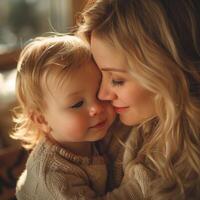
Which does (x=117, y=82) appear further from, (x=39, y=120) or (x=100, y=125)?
(x=39, y=120)

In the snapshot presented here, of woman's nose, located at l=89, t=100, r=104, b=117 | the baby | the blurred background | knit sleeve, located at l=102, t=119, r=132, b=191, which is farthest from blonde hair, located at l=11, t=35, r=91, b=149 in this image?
the blurred background

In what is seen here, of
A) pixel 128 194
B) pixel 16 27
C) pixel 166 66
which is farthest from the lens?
pixel 16 27

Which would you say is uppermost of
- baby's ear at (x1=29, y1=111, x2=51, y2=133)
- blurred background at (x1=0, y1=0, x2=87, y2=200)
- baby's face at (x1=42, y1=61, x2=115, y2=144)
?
baby's face at (x1=42, y1=61, x2=115, y2=144)

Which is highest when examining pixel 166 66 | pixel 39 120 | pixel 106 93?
pixel 166 66

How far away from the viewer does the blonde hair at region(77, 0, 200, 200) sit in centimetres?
110

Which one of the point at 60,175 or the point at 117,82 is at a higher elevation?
the point at 117,82

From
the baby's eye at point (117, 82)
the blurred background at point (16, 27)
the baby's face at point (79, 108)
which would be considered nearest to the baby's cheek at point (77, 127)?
the baby's face at point (79, 108)

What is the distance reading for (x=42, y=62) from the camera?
125cm

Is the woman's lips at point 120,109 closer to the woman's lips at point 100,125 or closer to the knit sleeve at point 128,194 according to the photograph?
the woman's lips at point 100,125

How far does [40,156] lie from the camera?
1279mm

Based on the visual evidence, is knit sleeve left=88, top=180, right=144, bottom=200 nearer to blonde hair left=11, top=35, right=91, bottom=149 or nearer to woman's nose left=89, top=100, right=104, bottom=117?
woman's nose left=89, top=100, right=104, bottom=117

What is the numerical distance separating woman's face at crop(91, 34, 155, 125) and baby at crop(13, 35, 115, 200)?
0.06 meters

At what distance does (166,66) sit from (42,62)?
36 centimetres

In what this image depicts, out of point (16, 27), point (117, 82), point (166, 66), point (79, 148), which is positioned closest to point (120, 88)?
point (117, 82)
